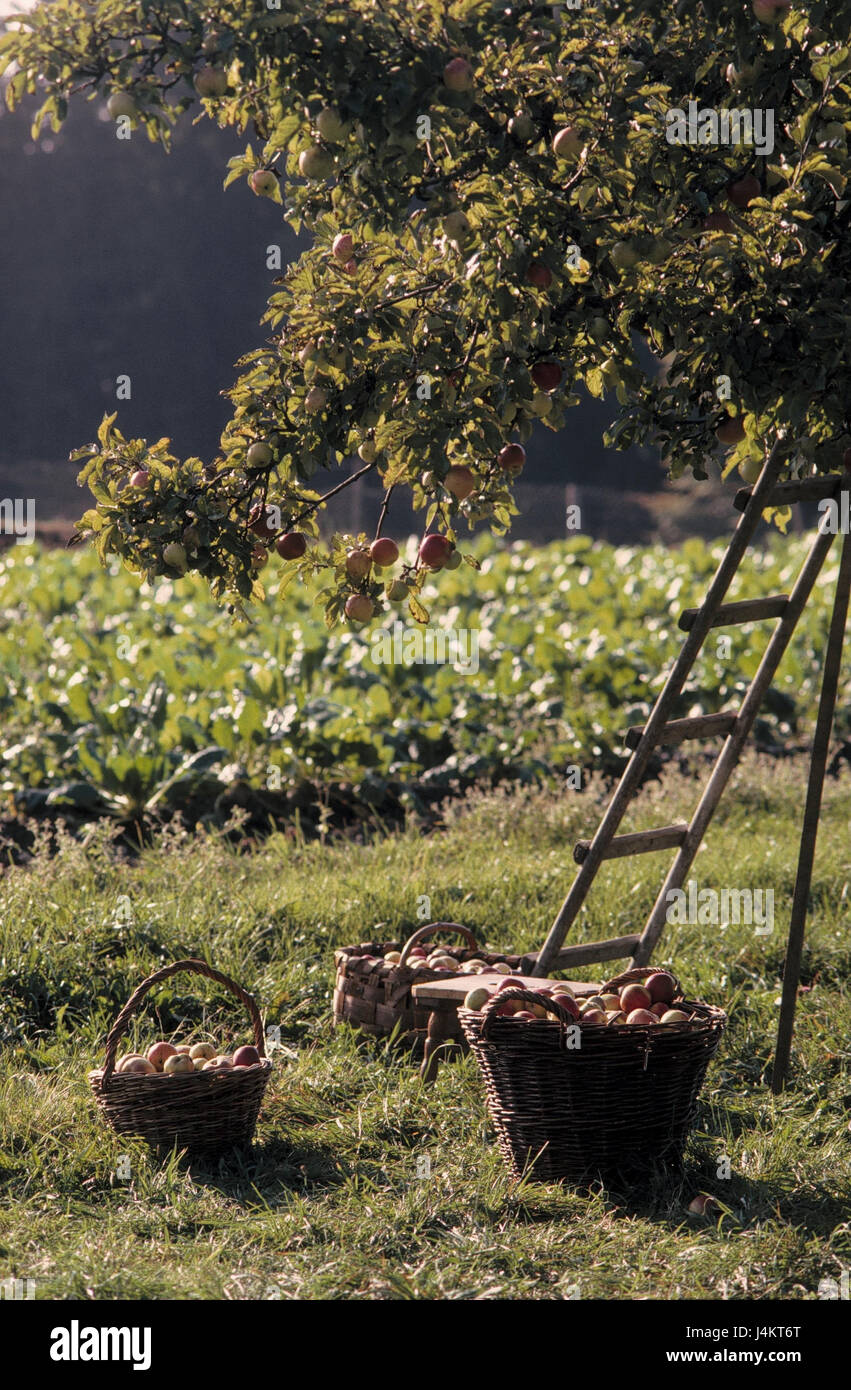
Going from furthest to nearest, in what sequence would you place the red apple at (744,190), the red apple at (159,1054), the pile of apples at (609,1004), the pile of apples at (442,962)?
the pile of apples at (442,962) < the red apple at (159,1054) < the pile of apples at (609,1004) < the red apple at (744,190)

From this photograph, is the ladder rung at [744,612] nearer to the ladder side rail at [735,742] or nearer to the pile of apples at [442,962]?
the ladder side rail at [735,742]

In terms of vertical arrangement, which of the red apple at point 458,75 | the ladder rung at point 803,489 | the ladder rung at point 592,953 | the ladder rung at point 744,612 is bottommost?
the ladder rung at point 592,953

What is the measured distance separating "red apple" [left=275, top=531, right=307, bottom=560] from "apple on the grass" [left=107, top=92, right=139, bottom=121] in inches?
39.3

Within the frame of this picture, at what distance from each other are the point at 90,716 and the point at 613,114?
209 inches

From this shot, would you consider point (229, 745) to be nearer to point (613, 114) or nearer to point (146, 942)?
point (146, 942)

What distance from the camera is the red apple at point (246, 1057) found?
3.54 meters

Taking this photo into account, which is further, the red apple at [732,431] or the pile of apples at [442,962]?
Result: the pile of apples at [442,962]

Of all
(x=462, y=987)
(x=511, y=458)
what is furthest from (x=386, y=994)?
(x=511, y=458)

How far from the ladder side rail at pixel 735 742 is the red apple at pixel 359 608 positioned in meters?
1.26

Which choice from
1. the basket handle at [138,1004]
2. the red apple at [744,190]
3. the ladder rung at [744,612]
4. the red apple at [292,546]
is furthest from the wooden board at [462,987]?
the red apple at [744,190]

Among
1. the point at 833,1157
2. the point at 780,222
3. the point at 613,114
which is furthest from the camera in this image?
the point at 833,1157

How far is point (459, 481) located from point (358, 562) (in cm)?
32

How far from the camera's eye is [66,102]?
281cm
